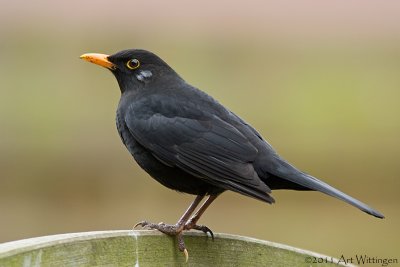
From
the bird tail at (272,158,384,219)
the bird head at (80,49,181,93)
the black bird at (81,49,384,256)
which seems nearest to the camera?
the bird tail at (272,158,384,219)

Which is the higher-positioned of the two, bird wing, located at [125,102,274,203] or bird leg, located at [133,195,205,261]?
bird wing, located at [125,102,274,203]

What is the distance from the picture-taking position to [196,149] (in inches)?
218

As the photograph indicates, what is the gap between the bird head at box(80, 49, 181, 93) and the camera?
20.2 ft

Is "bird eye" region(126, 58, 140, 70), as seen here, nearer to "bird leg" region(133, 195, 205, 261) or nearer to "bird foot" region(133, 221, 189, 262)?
"bird leg" region(133, 195, 205, 261)

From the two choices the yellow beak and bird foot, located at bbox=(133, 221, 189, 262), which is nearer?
bird foot, located at bbox=(133, 221, 189, 262)

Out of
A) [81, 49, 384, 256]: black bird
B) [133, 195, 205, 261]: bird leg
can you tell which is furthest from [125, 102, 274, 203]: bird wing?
[133, 195, 205, 261]: bird leg

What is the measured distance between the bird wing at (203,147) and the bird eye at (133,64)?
414 mm

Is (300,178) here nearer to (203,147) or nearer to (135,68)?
(203,147)

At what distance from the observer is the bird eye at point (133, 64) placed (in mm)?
6203

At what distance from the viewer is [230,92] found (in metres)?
9.90

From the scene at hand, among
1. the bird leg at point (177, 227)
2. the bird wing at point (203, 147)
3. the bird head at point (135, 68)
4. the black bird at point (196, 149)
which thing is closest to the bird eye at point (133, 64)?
the bird head at point (135, 68)

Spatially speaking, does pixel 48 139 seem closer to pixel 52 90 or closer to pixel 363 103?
pixel 52 90

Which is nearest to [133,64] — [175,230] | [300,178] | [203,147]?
[203,147]

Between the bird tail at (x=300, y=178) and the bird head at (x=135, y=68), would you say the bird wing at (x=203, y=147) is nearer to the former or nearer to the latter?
the bird tail at (x=300, y=178)
